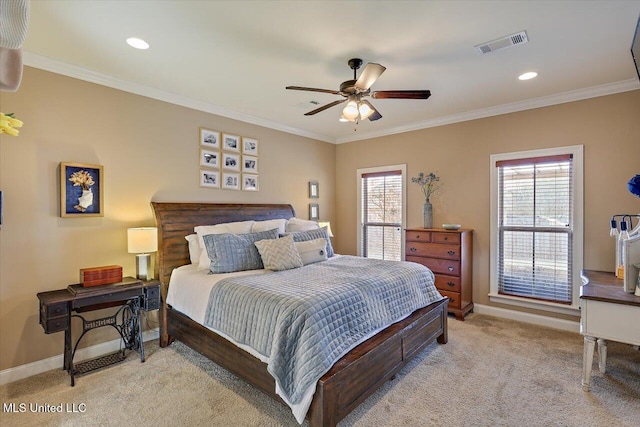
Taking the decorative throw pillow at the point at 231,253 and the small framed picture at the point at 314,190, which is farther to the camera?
the small framed picture at the point at 314,190

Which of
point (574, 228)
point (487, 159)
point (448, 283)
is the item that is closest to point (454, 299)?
point (448, 283)

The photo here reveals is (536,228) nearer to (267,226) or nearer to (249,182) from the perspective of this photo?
(267,226)

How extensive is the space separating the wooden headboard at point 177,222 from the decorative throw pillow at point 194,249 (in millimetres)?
78

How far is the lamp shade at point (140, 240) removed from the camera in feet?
9.86

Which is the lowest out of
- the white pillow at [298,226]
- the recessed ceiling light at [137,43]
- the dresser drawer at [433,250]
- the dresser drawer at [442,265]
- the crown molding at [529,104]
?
the dresser drawer at [442,265]

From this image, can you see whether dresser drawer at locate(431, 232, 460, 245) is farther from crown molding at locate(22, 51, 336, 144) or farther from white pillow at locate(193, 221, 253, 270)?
crown molding at locate(22, 51, 336, 144)

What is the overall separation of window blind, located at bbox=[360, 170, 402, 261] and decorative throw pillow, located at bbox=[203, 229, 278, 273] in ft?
8.36

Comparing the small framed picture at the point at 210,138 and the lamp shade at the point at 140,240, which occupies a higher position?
the small framed picture at the point at 210,138

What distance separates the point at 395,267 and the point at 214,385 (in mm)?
1927

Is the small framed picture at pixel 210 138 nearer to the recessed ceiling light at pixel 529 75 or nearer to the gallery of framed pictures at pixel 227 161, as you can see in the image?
the gallery of framed pictures at pixel 227 161

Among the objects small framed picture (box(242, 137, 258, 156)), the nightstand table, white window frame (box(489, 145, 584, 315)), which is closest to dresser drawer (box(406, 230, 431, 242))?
white window frame (box(489, 145, 584, 315))

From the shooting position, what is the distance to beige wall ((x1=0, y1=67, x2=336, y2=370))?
2.59m

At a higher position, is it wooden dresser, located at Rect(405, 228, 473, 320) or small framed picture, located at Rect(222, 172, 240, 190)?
small framed picture, located at Rect(222, 172, 240, 190)

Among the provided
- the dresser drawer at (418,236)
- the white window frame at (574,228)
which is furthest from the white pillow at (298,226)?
the white window frame at (574,228)
